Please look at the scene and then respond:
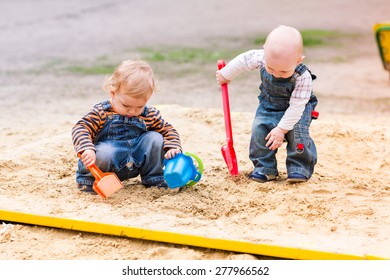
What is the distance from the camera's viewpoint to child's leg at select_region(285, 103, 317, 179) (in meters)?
3.28

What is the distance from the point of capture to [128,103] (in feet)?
10.0

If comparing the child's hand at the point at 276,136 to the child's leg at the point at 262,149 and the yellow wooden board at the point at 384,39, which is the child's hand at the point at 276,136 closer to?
the child's leg at the point at 262,149

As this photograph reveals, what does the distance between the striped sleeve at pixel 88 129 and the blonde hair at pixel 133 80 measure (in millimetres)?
142

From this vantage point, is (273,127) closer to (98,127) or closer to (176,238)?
(98,127)

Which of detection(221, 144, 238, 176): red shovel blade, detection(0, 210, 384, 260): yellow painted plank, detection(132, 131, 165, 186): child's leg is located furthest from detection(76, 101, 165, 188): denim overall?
detection(0, 210, 384, 260): yellow painted plank

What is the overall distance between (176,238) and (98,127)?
80 cm

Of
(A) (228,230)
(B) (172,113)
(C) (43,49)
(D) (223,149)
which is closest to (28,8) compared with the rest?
(C) (43,49)

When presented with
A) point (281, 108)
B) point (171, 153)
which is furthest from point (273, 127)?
point (171, 153)

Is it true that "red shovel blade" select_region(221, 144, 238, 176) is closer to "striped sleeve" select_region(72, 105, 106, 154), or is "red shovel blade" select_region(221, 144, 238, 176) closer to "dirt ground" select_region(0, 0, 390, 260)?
"dirt ground" select_region(0, 0, 390, 260)

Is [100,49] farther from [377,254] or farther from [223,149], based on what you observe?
[377,254]

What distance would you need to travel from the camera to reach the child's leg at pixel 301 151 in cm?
328

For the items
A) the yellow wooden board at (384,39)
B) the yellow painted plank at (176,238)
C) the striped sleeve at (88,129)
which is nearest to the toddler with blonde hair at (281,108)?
the striped sleeve at (88,129)

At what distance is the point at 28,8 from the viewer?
1082cm
